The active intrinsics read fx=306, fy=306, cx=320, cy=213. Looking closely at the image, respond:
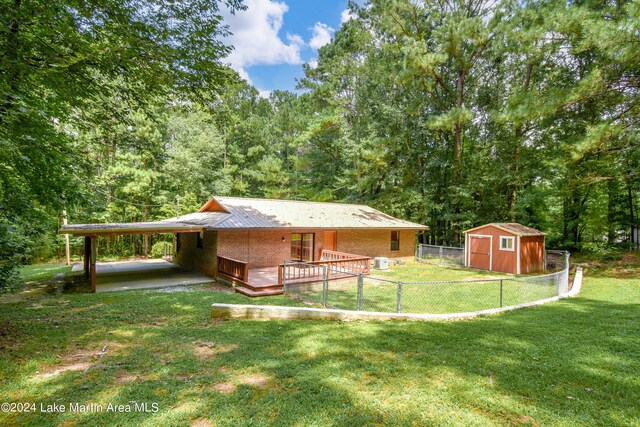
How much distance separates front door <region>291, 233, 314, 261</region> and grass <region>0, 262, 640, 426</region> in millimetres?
8980

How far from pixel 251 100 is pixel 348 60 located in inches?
461

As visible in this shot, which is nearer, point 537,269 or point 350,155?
point 537,269

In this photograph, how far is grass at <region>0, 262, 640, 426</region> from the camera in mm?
3146

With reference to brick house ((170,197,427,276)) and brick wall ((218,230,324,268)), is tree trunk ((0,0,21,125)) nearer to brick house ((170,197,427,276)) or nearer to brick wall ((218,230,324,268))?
brick house ((170,197,427,276))

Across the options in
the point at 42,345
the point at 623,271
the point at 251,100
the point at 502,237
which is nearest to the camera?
the point at 42,345

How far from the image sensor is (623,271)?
43.7ft

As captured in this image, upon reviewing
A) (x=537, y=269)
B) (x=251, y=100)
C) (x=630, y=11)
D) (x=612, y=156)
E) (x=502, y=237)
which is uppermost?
(x=251, y=100)

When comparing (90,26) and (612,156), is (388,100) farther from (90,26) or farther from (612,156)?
(90,26)

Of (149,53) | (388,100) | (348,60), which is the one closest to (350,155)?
(388,100)

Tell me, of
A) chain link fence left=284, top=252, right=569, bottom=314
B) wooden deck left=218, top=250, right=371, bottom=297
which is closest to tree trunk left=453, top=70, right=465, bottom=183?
chain link fence left=284, top=252, right=569, bottom=314

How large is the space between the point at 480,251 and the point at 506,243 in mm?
1376

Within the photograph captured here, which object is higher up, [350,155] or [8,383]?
[350,155]

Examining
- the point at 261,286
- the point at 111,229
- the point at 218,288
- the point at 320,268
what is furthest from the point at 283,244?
the point at 111,229

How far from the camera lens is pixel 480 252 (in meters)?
15.6
